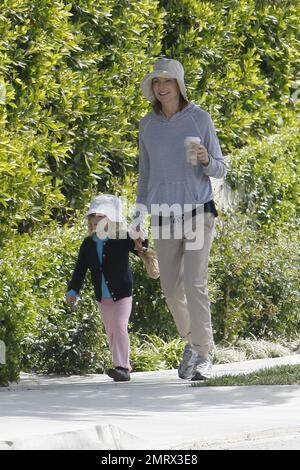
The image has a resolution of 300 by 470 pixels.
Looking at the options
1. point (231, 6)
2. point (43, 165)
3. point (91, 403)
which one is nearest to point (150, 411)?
point (91, 403)

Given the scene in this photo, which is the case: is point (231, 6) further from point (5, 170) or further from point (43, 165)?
point (5, 170)

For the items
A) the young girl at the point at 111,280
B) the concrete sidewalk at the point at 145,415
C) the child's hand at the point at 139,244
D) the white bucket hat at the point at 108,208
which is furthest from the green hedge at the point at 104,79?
the concrete sidewalk at the point at 145,415

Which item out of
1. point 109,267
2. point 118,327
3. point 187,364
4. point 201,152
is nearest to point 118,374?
point 118,327

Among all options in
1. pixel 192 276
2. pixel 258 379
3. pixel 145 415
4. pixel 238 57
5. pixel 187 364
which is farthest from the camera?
pixel 238 57

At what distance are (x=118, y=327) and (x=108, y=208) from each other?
36.1 inches

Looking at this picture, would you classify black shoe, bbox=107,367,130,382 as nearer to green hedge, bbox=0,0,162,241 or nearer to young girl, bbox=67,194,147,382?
young girl, bbox=67,194,147,382

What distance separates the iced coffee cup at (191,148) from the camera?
9.25 metres

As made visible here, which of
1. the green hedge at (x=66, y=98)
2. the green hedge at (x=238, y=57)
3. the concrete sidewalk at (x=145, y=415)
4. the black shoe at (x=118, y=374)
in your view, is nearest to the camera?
the concrete sidewalk at (x=145, y=415)

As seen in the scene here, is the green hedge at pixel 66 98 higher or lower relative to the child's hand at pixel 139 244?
higher

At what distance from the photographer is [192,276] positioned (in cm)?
941

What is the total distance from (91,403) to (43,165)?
3.73 m

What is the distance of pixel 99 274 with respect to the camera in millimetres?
9719

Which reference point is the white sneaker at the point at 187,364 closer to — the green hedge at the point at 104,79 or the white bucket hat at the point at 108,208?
the white bucket hat at the point at 108,208

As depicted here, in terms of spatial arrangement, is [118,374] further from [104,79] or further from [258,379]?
[104,79]
